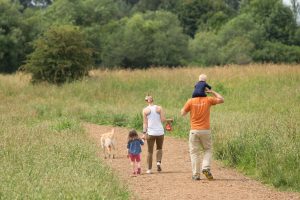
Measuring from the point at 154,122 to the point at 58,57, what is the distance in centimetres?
1884

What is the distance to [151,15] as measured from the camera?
232ft

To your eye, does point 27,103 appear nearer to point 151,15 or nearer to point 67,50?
point 67,50

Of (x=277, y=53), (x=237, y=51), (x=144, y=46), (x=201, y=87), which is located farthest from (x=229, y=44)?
(x=201, y=87)

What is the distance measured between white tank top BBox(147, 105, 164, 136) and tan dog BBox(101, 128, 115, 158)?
6.14 feet

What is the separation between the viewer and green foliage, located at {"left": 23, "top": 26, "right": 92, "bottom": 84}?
31141 millimetres

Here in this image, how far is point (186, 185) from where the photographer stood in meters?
11.6

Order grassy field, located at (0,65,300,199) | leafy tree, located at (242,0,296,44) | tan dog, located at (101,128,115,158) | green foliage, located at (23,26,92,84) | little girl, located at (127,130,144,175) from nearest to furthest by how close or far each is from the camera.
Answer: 1. grassy field, located at (0,65,300,199)
2. little girl, located at (127,130,144,175)
3. tan dog, located at (101,128,115,158)
4. green foliage, located at (23,26,92,84)
5. leafy tree, located at (242,0,296,44)

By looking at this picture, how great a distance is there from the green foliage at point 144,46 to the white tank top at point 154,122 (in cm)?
4610

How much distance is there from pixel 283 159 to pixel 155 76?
19.8 m

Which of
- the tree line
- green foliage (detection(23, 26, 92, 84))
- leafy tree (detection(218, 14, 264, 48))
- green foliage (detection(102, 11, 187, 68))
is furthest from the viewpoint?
leafy tree (detection(218, 14, 264, 48))

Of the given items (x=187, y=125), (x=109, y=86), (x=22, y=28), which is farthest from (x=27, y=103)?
(x=22, y=28)

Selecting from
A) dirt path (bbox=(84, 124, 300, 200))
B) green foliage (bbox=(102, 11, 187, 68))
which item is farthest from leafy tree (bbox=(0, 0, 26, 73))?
dirt path (bbox=(84, 124, 300, 200))

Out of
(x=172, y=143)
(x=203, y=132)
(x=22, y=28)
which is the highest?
(x=22, y=28)

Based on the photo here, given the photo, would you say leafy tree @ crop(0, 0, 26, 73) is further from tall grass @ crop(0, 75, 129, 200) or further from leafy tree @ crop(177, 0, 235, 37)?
leafy tree @ crop(177, 0, 235, 37)
